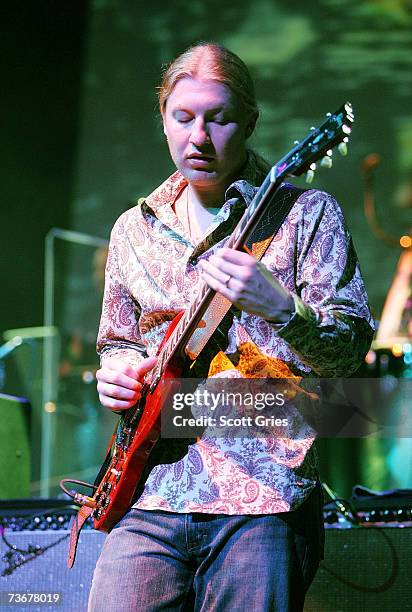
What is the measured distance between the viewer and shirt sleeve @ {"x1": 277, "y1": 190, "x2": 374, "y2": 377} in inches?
57.8

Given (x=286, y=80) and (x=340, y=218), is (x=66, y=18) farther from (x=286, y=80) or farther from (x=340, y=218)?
(x=340, y=218)

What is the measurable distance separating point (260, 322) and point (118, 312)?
43 centimetres

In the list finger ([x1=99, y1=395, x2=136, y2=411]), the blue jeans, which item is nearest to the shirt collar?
finger ([x1=99, y1=395, x2=136, y2=411])

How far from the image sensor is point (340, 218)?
5.61 ft

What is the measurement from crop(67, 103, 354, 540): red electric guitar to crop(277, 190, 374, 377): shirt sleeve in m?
0.16

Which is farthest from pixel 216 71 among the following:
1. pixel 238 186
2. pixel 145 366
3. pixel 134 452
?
pixel 134 452

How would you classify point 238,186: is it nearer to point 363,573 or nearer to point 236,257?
point 236,257

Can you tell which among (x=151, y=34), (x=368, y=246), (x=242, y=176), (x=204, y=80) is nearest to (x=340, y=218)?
(x=242, y=176)

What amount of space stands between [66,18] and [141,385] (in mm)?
2878

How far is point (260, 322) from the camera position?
5.45 feet

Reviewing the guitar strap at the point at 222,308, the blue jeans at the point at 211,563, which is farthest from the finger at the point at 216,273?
the blue jeans at the point at 211,563

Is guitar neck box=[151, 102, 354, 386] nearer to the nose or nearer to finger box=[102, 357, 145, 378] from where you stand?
finger box=[102, 357, 145, 378]

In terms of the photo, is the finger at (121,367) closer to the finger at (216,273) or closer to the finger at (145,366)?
the finger at (145,366)

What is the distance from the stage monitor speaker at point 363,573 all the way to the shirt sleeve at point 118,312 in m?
0.83
